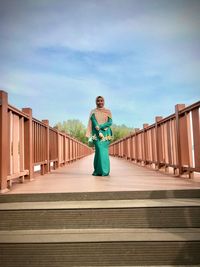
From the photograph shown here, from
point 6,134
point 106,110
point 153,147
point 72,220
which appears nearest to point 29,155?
point 6,134

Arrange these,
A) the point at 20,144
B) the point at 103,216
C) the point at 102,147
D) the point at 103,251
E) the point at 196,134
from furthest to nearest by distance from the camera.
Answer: the point at 102,147 → the point at 20,144 → the point at 196,134 → the point at 103,216 → the point at 103,251

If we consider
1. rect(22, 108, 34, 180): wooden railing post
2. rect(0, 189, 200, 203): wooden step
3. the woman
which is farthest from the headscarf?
rect(0, 189, 200, 203): wooden step

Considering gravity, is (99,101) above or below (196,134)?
above

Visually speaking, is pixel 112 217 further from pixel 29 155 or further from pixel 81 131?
pixel 81 131

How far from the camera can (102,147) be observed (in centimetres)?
586

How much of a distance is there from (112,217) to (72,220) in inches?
17.0

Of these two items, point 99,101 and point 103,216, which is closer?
point 103,216

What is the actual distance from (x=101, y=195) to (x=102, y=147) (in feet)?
8.77

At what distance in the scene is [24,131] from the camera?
16.6 feet

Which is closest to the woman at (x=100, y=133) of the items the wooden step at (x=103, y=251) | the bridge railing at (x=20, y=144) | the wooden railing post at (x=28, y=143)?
the bridge railing at (x=20, y=144)

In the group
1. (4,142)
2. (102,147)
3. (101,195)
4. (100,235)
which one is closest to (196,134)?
(101,195)

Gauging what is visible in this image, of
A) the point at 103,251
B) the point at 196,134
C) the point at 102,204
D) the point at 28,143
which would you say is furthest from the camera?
the point at 28,143

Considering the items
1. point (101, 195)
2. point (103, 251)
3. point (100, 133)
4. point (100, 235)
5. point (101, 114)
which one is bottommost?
point (103, 251)

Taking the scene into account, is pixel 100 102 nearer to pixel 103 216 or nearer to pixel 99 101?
pixel 99 101
